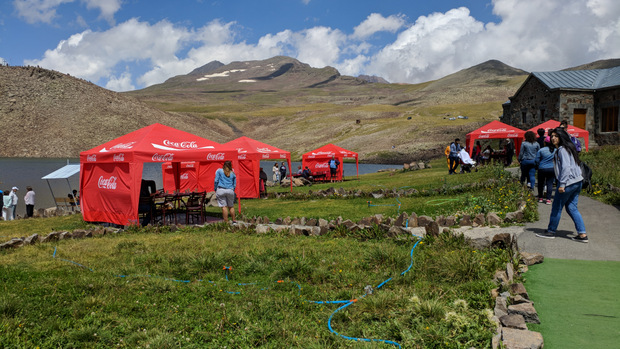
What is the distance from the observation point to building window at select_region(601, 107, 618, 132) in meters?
33.2

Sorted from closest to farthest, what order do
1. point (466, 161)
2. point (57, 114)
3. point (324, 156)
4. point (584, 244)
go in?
point (584, 244)
point (466, 161)
point (324, 156)
point (57, 114)

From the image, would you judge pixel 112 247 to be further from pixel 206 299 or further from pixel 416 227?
pixel 416 227

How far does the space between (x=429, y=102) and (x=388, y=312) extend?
526 ft

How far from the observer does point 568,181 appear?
25.8ft

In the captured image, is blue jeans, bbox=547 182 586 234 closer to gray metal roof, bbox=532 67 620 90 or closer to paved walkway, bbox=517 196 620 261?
paved walkway, bbox=517 196 620 261

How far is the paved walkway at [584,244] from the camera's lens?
7.30 m

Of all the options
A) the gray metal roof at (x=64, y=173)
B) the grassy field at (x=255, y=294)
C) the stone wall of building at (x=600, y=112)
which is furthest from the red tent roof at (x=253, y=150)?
the stone wall of building at (x=600, y=112)

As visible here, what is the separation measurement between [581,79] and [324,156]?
23560 millimetres

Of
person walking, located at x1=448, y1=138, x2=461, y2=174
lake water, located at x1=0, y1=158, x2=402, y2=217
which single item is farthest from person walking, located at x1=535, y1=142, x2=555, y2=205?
lake water, located at x1=0, y1=158, x2=402, y2=217

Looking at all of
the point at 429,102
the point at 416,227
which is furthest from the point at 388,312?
the point at 429,102

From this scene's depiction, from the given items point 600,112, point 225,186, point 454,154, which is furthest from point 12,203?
point 600,112

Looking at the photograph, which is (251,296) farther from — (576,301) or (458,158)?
(458,158)

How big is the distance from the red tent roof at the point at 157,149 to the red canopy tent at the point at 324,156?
17547 mm

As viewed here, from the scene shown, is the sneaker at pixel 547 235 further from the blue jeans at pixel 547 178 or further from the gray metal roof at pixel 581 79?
the gray metal roof at pixel 581 79
